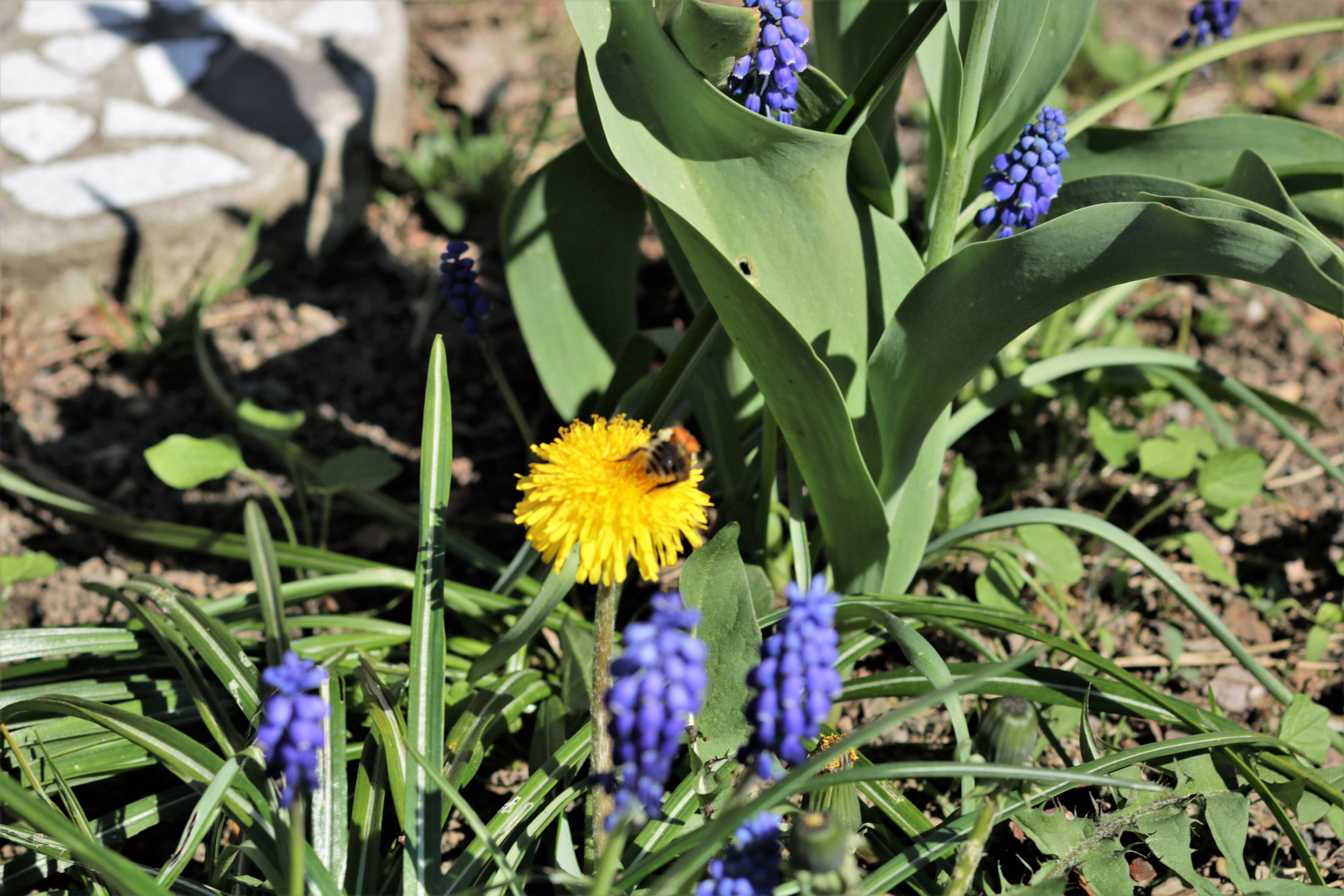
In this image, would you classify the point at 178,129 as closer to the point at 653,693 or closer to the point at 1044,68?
the point at 1044,68

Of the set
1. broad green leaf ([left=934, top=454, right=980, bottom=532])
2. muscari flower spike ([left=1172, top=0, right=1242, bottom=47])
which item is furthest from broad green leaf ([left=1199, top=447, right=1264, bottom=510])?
muscari flower spike ([left=1172, top=0, right=1242, bottom=47])

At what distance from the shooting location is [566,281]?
1976 mm

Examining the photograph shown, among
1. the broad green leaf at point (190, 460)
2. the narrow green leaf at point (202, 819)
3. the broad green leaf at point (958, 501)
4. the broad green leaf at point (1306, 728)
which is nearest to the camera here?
the narrow green leaf at point (202, 819)

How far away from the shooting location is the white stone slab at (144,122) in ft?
9.12

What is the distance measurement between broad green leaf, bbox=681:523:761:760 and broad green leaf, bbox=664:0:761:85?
65 centimetres

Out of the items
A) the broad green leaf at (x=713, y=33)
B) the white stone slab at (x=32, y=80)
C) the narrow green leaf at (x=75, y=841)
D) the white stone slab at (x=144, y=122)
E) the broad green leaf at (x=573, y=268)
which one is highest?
the white stone slab at (x=32, y=80)

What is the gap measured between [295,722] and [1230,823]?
1196 mm

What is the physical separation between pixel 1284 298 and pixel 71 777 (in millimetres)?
3159

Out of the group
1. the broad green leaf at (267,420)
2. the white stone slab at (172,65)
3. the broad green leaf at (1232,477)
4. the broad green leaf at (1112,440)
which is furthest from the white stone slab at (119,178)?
the broad green leaf at (1232,477)

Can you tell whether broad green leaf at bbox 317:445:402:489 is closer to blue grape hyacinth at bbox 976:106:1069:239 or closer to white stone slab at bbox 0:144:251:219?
blue grape hyacinth at bbox 976:106:1069:239

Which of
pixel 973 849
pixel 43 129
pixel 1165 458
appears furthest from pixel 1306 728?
pixel 43 129

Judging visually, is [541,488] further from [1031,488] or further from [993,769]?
[1031,488]

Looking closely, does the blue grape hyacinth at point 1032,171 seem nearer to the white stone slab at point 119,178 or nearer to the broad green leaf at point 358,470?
the broad green leaf at point 358,470

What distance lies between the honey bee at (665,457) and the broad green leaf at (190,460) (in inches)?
43.1
